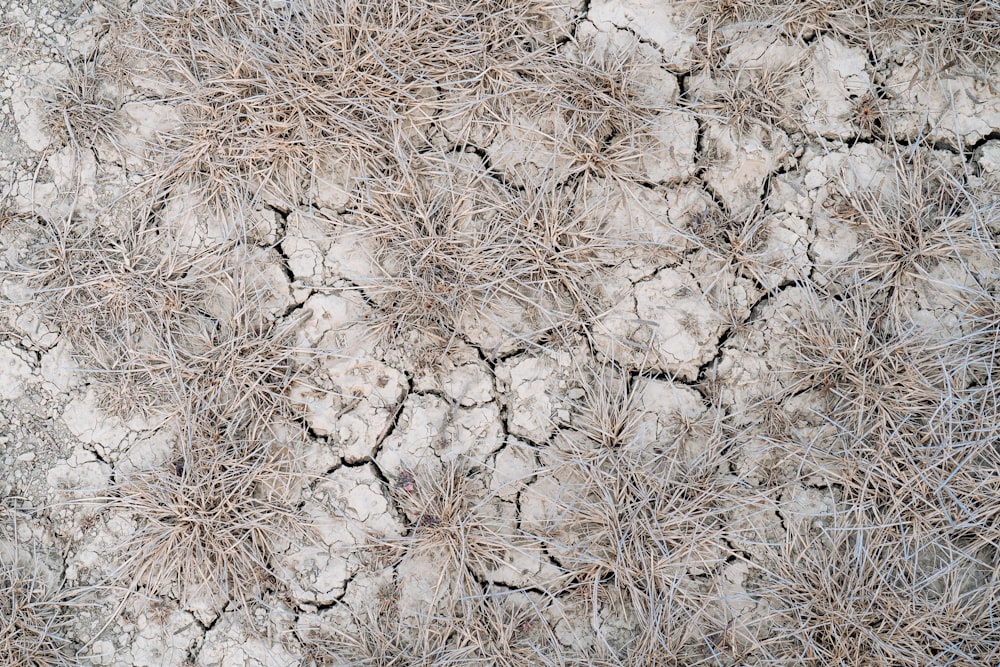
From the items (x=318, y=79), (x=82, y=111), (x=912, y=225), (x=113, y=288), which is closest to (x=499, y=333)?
(x=318, y=79)

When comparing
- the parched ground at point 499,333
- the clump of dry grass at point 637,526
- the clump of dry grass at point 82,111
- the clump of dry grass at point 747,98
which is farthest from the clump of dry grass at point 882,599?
the clump of dry grass at point 82,111

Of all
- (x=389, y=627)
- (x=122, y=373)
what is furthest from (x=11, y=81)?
(x=389, y=627)

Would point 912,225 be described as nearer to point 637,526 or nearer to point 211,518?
point 637,526

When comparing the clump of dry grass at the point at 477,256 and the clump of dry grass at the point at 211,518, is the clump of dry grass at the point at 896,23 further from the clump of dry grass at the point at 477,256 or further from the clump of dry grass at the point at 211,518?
the clump of dry grass at the point at 211,518

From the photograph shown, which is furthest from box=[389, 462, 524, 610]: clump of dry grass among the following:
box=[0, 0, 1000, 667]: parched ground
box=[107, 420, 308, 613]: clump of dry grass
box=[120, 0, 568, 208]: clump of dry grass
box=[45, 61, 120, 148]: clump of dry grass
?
box=[45, 61, 120, 148]: clump of dry grass

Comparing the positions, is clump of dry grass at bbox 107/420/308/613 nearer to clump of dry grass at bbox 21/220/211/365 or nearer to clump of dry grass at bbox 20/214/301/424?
clump of dry grass at bbox 20/214/301/424

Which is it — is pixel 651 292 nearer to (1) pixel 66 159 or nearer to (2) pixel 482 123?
(2) pixel 482 123

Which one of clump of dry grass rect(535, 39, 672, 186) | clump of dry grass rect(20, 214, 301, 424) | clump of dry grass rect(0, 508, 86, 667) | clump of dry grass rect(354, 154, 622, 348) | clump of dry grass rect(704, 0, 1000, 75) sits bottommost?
clump of dry grass rect(0, 508, 86, 667)

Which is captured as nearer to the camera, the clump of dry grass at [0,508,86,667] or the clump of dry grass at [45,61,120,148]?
the clump of dry grass at [0,508,86,667]
